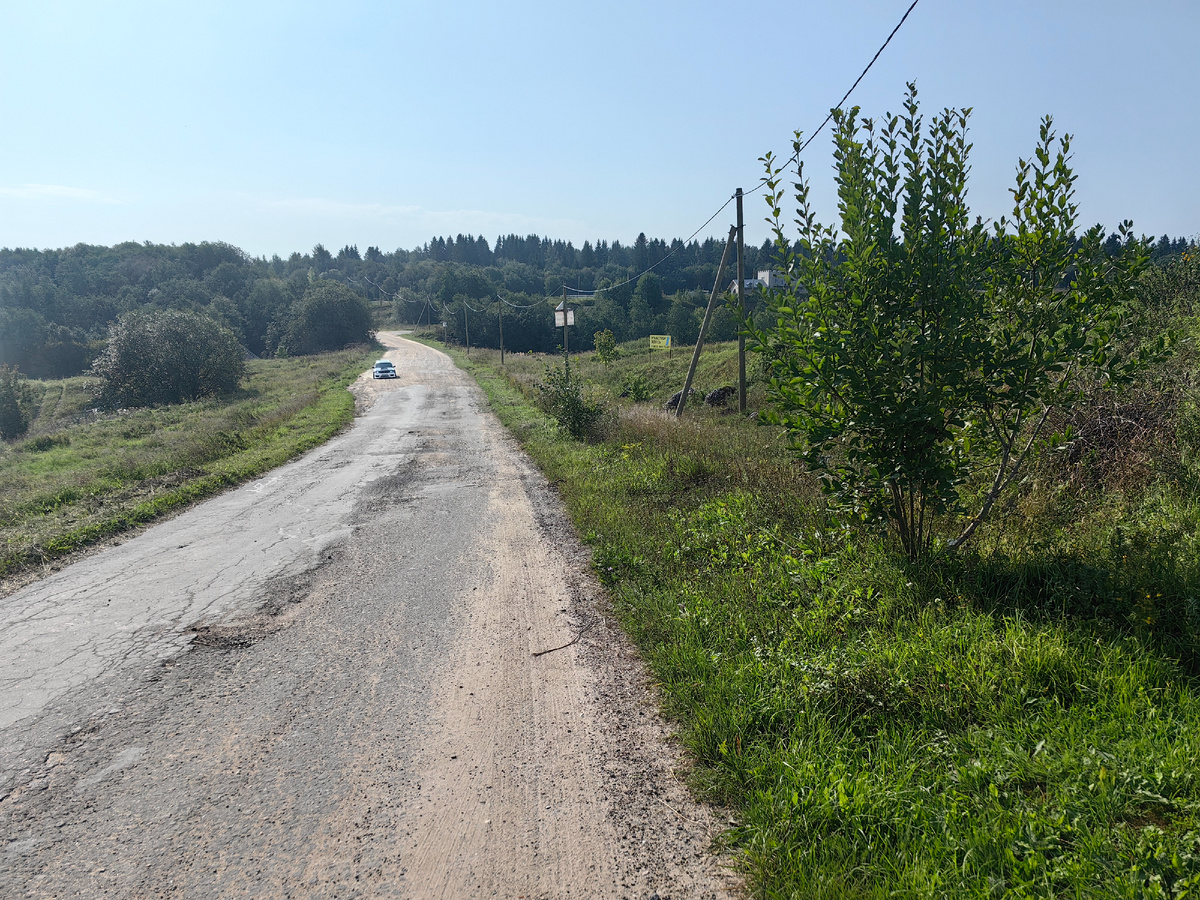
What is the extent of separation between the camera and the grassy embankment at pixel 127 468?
7.51 metres

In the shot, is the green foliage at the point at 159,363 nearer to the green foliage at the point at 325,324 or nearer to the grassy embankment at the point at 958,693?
the green foliage at the point at 325,324

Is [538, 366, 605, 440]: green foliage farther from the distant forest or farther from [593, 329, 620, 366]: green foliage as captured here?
the distant forest

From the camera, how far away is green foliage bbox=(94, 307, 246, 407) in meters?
38.4

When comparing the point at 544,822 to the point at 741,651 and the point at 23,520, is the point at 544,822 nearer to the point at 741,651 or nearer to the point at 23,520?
the point at 741,651

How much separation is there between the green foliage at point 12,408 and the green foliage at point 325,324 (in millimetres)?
41089

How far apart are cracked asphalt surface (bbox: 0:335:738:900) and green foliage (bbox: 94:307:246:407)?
39.4 metres

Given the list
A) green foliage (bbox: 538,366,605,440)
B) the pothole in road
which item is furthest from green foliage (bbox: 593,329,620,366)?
the pothole in road

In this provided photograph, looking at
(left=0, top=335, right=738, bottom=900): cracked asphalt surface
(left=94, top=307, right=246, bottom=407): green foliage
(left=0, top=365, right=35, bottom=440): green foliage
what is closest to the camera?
(left=0, top=335, right=738, bottom=900): cracked asphalt surface

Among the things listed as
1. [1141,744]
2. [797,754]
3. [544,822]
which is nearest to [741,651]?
[797,754]

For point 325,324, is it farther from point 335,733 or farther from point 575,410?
point 335,733

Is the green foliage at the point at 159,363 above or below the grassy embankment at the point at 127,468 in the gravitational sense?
above

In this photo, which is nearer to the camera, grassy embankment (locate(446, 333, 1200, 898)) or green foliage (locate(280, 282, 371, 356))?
grassy embankment (locate(446, 333, 1200, 898))

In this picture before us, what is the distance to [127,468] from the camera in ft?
37.9

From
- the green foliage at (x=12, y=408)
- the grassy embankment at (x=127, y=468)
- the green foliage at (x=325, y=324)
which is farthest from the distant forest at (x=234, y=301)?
the grassy embankment at (x=127, y=468)
